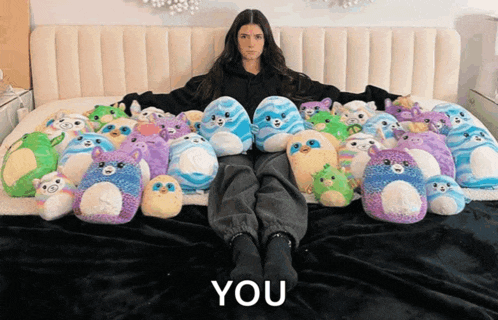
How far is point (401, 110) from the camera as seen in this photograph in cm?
208

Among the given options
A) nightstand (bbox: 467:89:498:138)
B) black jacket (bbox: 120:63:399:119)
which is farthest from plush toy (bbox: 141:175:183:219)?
nightstand (bbox: 467:89:498:138)

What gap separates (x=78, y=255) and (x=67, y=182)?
1.10 ft

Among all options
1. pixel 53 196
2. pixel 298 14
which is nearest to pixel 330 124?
pixel 298 14

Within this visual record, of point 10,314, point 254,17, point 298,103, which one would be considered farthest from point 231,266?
point 254,17

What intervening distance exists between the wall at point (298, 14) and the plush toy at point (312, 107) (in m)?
0.56

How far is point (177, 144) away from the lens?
1.78 m

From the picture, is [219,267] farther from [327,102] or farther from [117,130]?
[327,102]

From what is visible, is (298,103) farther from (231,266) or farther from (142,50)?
(231,266)

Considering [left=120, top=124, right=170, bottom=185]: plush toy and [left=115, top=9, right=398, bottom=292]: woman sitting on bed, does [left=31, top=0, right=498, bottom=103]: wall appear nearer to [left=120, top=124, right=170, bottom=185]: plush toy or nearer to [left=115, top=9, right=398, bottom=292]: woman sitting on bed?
[left=115, top=9, right=398, bottom=292]: woman sitting on bed

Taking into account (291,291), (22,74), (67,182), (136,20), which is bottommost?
(291,291)

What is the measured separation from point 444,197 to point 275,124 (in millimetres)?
667

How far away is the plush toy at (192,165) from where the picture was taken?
5.51 feet

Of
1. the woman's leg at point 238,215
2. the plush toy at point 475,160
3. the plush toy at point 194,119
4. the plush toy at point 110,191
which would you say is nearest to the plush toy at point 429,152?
the plush toy at point 475,160

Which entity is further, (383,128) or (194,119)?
(194,119)
